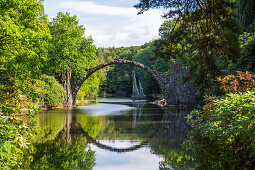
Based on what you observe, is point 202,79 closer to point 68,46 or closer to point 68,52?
point 68,52

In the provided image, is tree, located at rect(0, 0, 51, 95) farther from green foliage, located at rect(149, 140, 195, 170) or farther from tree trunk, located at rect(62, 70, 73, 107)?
tree trunk, located at rect(62, 70, 73, 107)

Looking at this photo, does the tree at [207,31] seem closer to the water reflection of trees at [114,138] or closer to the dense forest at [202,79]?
the dense forest at [202,79]

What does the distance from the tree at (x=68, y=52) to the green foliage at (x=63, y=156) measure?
15882 millimetres

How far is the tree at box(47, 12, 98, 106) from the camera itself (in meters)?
24.4

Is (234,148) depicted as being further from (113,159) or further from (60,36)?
(60,36)

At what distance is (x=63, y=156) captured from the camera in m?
7.65

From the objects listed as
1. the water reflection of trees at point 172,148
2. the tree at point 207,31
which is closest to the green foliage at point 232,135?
the water reflection of trees at point 172,148

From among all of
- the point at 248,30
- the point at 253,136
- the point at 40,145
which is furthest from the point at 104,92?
the point at 253,136

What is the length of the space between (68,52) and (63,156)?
694 inches

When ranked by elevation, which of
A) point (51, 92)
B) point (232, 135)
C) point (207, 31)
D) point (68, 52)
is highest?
point (68, 52)

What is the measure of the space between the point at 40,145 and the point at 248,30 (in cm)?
1156

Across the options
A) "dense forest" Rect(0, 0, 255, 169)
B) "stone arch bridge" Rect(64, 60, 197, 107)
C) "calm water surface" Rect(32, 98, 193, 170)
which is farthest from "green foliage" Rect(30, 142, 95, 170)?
"stone arch bridge" Rect(64, 60, 197, 107)

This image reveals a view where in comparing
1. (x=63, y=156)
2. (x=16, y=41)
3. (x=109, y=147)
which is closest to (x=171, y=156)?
(x=109, y=147)

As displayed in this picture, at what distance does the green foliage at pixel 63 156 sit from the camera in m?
6.83
